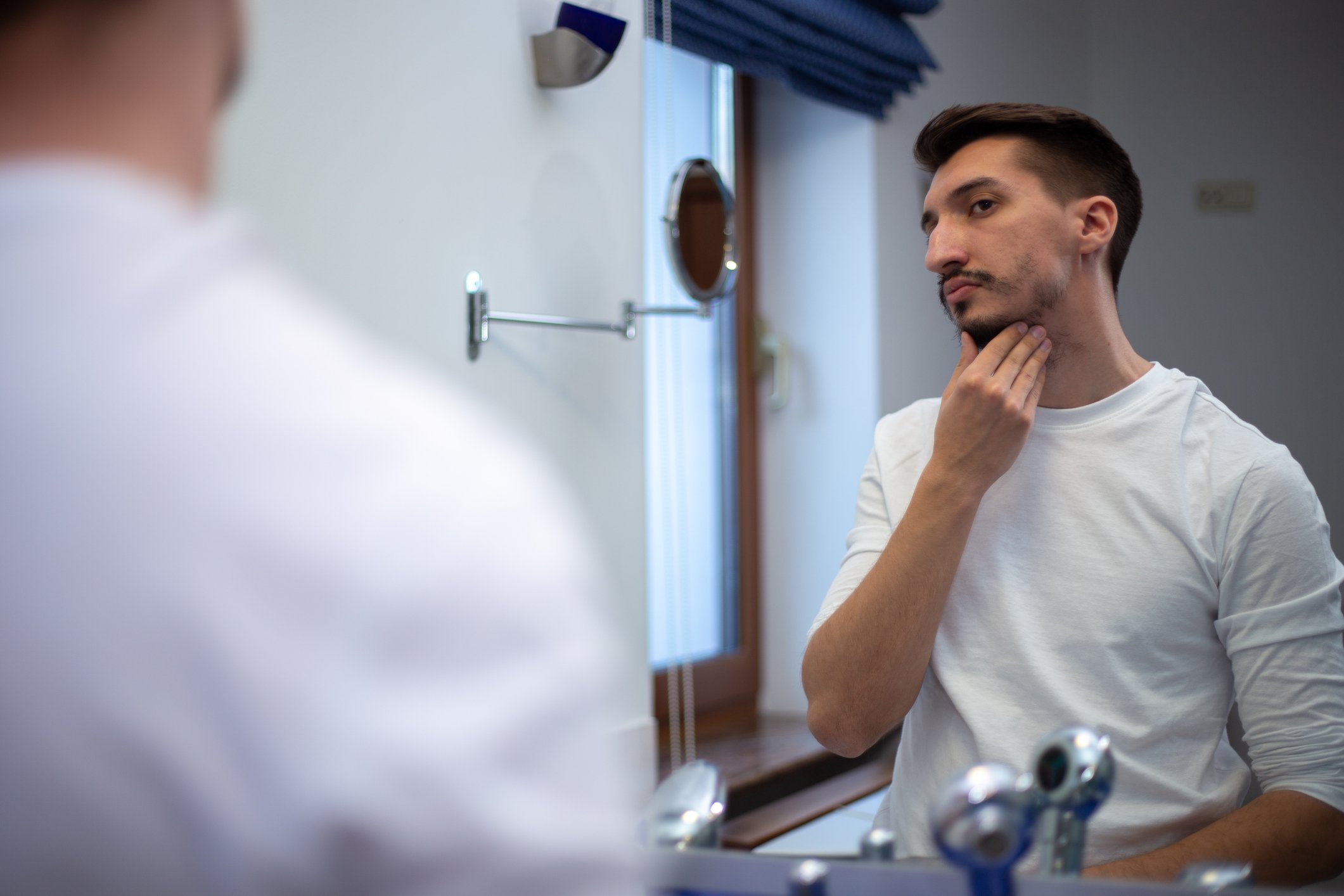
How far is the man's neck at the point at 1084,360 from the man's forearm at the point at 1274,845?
321 mm

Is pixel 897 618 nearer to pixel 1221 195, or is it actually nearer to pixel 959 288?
pixel 959 288

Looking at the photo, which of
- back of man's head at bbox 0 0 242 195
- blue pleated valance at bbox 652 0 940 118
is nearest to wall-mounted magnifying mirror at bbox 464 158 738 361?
blue pleated valance at bbox 652 0 940 118

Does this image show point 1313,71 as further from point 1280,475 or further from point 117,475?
point 117,475

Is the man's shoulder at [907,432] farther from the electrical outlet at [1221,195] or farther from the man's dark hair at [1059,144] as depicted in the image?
the electrical outlet at [1221,195]

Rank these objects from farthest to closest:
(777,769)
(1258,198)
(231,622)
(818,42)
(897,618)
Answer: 1. (818,42)
2. (777,769)
3. (1258,198)
4. (897,618)
5. (231,622)

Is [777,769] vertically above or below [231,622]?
below

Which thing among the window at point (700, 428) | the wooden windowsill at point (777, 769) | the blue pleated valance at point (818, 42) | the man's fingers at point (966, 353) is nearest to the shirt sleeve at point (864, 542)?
the man's fingers at point (966, 353)

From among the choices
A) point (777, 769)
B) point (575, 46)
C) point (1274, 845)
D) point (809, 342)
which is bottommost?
point (777, 769)

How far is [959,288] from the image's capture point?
86 centimetres

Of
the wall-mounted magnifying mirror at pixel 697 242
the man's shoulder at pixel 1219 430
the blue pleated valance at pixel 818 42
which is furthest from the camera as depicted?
the blue pleated valance at pixel 818 42

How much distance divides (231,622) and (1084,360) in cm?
79

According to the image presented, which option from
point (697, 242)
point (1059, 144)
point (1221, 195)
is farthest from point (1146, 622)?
point (697, 242)

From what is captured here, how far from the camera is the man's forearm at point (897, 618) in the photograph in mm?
787

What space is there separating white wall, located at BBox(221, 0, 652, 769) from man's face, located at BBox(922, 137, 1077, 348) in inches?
26.0
